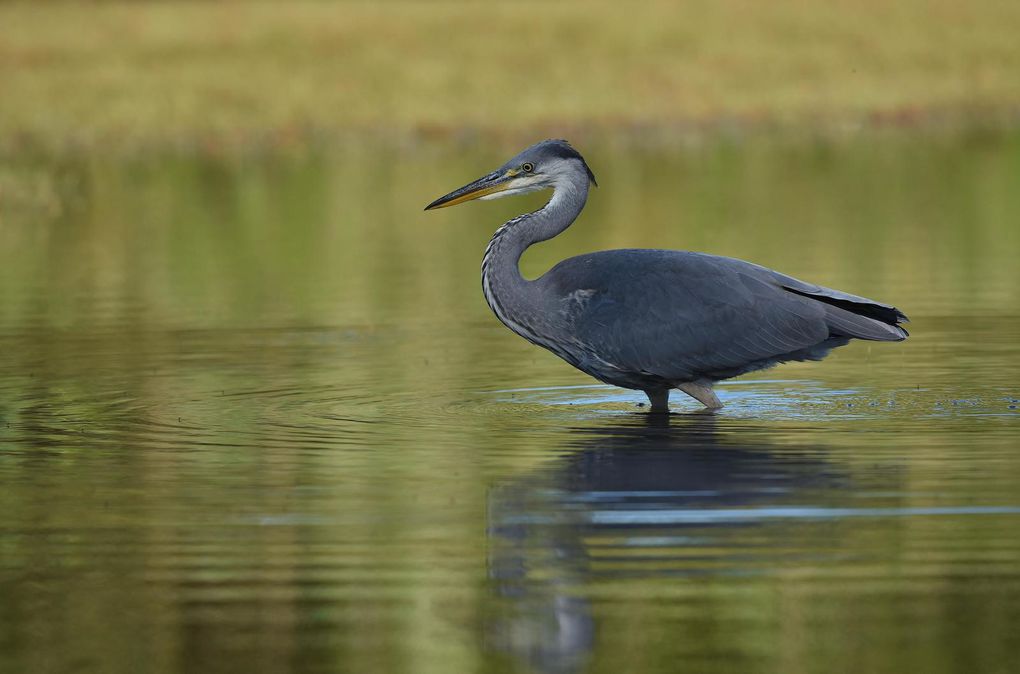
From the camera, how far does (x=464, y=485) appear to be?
9531 millimetres

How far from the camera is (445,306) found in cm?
1744

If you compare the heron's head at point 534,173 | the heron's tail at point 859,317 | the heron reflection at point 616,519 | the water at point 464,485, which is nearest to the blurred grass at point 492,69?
the water at point 464,485

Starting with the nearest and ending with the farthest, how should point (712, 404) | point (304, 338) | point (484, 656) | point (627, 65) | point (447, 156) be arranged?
1. point (484, 656)
2. point (712, 404)
3. point (304, 338)
4. point (447, 156)
5. point (627, 65)

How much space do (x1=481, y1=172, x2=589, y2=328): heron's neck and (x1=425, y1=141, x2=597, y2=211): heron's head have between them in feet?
0.12

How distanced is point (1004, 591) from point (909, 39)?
36.7 m

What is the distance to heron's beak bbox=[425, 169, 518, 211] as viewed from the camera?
11.9 m

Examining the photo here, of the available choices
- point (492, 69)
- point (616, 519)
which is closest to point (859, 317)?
point (616, 519)

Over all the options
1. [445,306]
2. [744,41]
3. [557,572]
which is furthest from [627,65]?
[557,572]

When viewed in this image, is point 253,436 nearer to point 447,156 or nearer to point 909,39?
point 447,156

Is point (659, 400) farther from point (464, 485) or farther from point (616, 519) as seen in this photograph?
point (616, 519)

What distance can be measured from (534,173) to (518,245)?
1.49 feet

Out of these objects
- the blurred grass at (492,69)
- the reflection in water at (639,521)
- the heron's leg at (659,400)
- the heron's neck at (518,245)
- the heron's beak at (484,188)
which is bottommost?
the reflection in water at (639,521)

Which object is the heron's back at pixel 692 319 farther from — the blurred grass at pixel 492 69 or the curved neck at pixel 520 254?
the blurred grass at pixel 492 69

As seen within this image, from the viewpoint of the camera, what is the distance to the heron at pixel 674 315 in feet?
37.2
